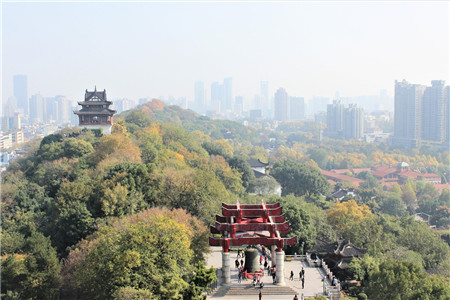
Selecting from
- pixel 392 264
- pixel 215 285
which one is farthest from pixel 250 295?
pixel 392 264

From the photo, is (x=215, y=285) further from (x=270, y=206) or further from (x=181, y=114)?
(x=181, y=114)

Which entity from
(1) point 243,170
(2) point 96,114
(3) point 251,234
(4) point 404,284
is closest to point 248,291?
(3) point 251,234

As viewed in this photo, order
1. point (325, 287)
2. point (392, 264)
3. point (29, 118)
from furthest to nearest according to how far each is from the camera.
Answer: point (29, 118)
point (392, 264)
point (325, 287)

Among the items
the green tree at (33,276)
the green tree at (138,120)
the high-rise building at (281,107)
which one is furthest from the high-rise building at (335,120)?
the green tree at (33,276)

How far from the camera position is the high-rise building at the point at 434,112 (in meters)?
83.7

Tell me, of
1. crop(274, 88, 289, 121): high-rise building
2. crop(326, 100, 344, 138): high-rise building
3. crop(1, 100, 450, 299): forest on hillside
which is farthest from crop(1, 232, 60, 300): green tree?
crop(274, 88, 289, 121): high-rise building

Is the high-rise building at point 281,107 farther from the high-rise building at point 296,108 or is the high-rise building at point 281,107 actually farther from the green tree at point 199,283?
the green tree at point 199,283

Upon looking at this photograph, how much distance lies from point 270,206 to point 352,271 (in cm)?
557

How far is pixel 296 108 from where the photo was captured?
6914 inches

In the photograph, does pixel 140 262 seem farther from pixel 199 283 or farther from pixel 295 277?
pixel 295 277

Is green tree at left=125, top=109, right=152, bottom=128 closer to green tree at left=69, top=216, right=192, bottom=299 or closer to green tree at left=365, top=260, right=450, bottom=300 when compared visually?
green tree at left=69, top=216, right=192, bottom=299

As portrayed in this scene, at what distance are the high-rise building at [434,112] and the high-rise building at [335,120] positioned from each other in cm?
2667

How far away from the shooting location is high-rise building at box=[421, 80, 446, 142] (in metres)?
83.7

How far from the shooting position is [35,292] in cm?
1800
